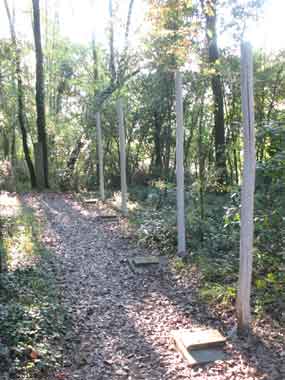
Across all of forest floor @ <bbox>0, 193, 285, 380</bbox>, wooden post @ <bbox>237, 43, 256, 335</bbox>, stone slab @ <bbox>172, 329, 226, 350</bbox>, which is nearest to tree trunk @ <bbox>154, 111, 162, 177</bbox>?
forest floor @ <bbox>0, 193, 285, 380</bbox>

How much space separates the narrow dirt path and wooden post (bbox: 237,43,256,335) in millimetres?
336

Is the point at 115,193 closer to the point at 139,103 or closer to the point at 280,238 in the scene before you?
the point at 139,103

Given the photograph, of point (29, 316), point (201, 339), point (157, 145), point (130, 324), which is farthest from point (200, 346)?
point (157, 145)

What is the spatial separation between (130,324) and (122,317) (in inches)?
6.1

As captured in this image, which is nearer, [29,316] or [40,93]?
[29,316]

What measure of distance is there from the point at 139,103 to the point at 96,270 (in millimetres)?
5545

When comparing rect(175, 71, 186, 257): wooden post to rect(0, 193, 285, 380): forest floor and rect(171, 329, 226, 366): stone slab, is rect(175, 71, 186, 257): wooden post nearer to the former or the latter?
rect(0, 193, 285, 380): forest floor

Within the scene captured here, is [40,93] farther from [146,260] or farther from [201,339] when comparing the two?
[201,339]

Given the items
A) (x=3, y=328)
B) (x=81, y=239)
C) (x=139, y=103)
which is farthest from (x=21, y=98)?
(x=3, y=328)

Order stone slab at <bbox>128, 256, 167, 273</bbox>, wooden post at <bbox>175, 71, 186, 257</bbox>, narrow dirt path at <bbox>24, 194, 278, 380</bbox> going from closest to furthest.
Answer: narrow dirt path at <bbox>24, 194, 278, 380</bbox>
wooden post at <bbox>175, 71, 186, 257</bbox>
stone slab at <bbox>128, 256, 167, 273</bbox>

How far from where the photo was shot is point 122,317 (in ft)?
11.2

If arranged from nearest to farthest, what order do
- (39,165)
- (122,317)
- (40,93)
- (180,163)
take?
(122,317) → (180,163) → (40,93) → (39,165)

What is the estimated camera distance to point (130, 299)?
383cm

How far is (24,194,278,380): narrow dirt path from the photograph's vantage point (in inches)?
102
